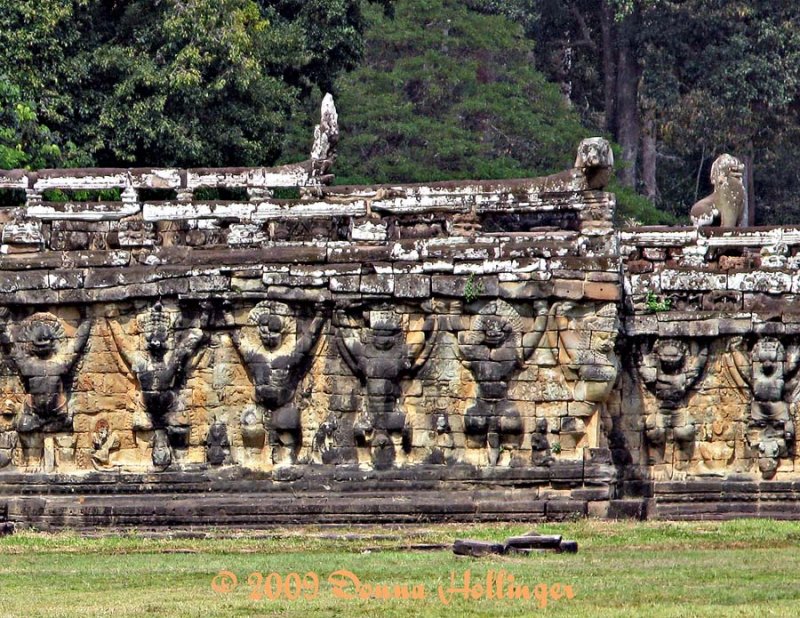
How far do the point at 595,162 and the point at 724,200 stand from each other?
151 inches

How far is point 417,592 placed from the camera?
2620cm

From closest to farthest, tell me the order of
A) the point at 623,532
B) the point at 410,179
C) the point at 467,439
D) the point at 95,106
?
the point at 623,532
the point at 467,439
the point at 95,106
the point at 410,179

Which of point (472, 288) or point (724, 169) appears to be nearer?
point (472, 288)

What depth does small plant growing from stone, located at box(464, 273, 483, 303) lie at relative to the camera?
110ft

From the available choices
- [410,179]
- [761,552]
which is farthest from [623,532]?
[410,179]

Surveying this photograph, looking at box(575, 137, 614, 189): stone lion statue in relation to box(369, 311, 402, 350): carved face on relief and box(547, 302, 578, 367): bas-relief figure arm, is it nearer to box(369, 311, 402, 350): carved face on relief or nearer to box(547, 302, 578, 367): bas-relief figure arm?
box(547, 302, 578, 367): bas-relief figure arm

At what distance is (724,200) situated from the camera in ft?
120

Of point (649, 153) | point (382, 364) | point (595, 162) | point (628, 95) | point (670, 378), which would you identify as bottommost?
point (670, 378)

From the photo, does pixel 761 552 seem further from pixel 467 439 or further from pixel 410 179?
pixel 410 179

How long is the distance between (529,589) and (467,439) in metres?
7.72

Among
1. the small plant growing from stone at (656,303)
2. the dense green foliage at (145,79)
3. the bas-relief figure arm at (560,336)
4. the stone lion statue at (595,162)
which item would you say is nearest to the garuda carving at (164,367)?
the bas-relief figure arm at (560,336)

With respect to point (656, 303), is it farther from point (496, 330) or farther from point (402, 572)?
point (402, 572)

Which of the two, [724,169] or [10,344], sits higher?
[724,169]

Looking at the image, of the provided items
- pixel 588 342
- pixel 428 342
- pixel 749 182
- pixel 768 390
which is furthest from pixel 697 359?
pixel 749 182
